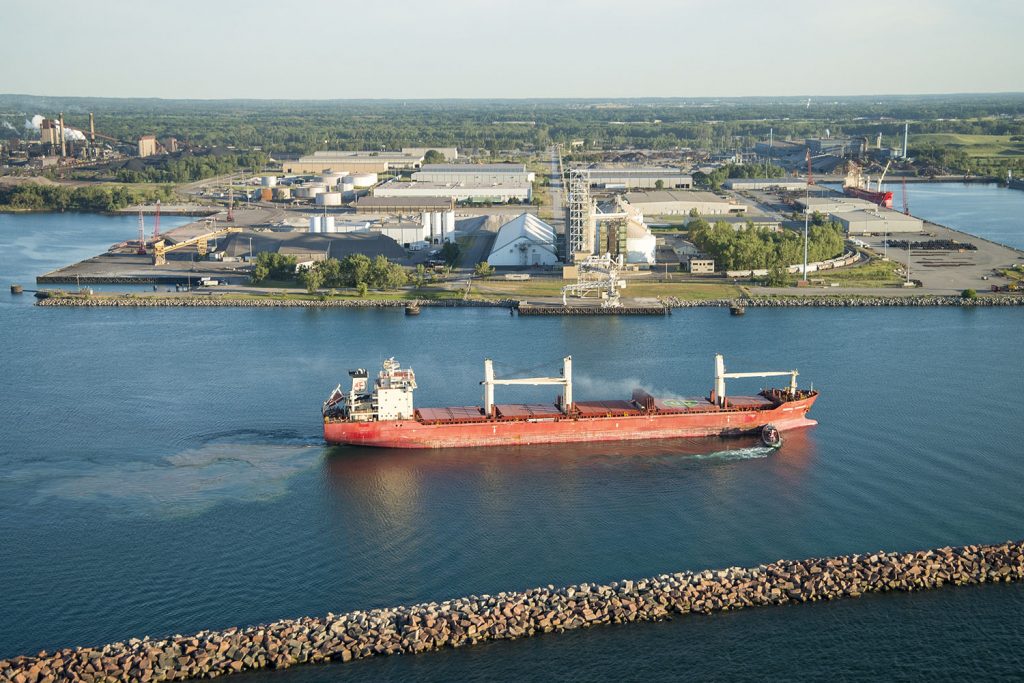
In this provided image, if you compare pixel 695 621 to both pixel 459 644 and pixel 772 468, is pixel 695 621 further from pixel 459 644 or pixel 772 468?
pixel 772 468

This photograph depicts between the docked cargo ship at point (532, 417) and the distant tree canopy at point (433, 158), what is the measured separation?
200ft

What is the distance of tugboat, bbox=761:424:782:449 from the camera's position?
19.8 metres

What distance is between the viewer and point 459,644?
1307cm

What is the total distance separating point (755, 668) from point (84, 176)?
65576 millimetres

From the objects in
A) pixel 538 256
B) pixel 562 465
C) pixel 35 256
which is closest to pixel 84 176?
pixel 35 256

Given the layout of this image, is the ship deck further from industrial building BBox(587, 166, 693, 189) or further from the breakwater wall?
industrial building BBox(587, 166, 693, 189)

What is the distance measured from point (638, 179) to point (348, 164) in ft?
66.3

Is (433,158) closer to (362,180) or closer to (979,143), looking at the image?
(362,180)

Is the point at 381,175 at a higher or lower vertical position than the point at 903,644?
higher

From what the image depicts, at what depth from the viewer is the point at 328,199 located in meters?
55.6

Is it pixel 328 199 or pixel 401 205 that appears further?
pixel 328 199

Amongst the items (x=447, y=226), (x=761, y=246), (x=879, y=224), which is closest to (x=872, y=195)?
(x=879, y=224)

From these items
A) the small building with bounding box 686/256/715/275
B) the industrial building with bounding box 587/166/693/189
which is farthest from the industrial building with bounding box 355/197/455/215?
the small building with bounding box 686/256/715/275

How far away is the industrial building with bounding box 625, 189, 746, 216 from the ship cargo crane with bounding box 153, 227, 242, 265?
1890cm
